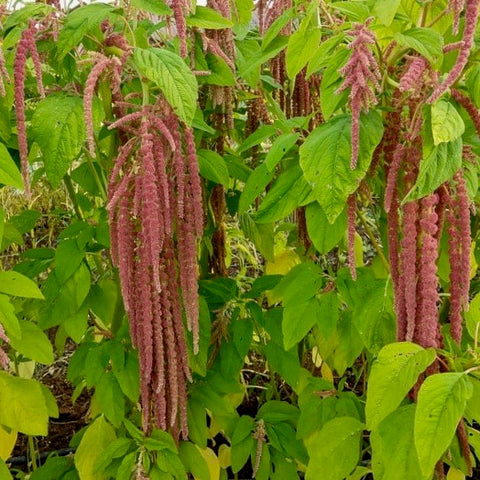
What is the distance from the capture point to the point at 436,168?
86cm

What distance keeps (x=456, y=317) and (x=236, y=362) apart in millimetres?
624

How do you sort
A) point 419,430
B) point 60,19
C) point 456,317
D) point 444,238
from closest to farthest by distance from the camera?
point 419,430, point 456,317, point 60,19, point 444,238

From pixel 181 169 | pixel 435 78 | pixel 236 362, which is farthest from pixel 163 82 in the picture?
pixel 236 362

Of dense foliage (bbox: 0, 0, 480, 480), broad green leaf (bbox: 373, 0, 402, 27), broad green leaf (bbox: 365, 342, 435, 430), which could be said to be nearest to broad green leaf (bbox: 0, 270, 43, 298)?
dense foliage (bbox: 0, 0, 480, 480)

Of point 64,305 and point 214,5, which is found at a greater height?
point 214,5

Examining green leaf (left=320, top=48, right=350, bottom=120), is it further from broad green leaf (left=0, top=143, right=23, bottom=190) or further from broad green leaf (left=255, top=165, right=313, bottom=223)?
broad green leaf (left=0, top=143, right=23, bottom=190)

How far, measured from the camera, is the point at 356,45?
0.87m

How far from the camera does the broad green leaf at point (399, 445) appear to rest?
966 millimetres

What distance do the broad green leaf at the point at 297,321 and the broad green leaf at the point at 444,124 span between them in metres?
0.50

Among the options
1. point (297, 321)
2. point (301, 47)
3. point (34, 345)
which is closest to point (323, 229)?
point (297, 321)

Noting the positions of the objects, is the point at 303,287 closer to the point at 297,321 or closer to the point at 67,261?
the point at 297,321

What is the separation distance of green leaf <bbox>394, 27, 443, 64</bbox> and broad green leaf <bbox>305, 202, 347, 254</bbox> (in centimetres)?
32

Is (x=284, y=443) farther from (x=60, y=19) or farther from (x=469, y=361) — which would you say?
(x=60, y=19)

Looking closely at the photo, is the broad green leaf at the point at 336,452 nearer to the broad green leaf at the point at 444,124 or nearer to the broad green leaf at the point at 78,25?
the broad green leaf at the point at 444,124
